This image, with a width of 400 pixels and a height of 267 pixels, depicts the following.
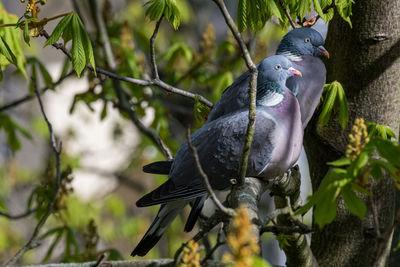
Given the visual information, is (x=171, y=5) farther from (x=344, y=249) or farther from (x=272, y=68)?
(x=344, y=249)

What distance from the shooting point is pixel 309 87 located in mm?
2135

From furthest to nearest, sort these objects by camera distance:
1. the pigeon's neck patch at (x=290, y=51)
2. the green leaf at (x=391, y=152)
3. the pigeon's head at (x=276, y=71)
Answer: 1. the pigeon's neck patch at (x=290, y=51)
2. the pigeon's head at (x=276, y=71)
3. the green leaf at (x=391, y=152)

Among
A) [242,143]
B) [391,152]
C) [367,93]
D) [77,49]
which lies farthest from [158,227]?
[391,152]

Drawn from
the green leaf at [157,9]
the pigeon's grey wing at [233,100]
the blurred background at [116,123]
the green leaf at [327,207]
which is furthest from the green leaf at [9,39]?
the green leaf at [327,207]

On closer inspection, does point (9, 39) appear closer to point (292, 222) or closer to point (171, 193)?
point (171, 193)

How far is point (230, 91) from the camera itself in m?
2.18

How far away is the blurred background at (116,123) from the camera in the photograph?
345 centimetres

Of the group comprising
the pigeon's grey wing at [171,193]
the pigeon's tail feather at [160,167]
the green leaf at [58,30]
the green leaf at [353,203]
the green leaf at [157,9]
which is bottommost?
the pigeon's grey wing at [171,193]

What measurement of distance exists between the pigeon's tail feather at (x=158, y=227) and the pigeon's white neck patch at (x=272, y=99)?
0.50m

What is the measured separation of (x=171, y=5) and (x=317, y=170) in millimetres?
888

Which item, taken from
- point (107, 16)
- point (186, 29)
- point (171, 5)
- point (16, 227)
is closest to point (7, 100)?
point (16, 227)

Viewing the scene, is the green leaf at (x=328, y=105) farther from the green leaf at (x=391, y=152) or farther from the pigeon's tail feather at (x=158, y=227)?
the green leaf at (x=391, y=152)

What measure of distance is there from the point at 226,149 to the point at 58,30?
71cm

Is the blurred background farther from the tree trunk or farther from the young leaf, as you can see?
the young leaf
